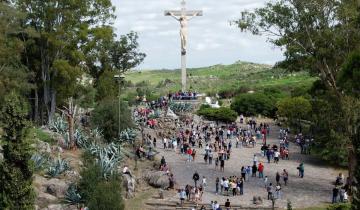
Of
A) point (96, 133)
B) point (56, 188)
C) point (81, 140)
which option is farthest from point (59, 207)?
point (96, 133)

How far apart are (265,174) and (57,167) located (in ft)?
41.8

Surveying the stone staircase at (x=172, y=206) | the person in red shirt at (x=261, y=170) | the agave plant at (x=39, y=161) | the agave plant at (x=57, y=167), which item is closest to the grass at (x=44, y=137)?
the agave plant at (x=39, y=161)

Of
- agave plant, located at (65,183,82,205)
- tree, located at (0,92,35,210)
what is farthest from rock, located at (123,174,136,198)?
tree, located at (0,92,35,210)

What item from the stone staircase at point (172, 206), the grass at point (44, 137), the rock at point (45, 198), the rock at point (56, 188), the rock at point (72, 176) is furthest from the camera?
the grass at point (44, 137)

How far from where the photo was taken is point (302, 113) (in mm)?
52812

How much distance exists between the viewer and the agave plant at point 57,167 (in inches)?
1237

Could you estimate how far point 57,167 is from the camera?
3162cm

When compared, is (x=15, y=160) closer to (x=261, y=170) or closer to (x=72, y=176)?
(x=72, y=176)

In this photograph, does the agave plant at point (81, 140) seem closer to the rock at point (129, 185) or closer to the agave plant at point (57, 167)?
the agave plant at point (57, 167)

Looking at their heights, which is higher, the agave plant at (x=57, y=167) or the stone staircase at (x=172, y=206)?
the agave plant at (x=57, y=167)

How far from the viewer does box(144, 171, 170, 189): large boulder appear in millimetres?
33875

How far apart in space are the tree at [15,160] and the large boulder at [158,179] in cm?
1478

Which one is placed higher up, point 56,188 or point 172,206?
point 56,188

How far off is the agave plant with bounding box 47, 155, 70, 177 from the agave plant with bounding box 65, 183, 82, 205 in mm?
2434
